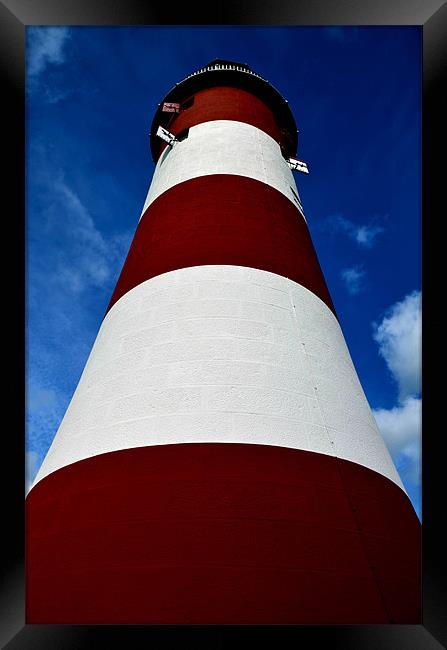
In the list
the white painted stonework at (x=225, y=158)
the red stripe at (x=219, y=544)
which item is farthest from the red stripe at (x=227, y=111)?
the red stripe at (x=219, y=544)

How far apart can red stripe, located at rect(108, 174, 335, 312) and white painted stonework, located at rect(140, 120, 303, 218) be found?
0.63 ft

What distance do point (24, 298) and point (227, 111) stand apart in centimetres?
656

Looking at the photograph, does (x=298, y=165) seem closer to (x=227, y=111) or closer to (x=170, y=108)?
(x=227, y=111)

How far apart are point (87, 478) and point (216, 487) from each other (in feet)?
3.22

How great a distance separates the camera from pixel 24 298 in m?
1.45

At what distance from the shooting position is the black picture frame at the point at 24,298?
4.32ft

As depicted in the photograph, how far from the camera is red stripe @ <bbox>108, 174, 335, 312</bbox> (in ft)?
16.4

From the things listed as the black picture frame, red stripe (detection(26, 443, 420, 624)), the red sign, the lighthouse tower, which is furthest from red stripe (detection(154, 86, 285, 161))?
the black picture frame

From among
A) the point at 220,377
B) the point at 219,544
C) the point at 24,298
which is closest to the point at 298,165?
the point at 220,377

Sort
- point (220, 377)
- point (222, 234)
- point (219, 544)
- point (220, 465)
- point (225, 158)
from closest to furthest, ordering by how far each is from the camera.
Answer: point (219, 544)
point (220, 465)
point (220, 377)
point (222, 234)
point (225, 158)

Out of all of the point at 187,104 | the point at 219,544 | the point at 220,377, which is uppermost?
the point at 187,104

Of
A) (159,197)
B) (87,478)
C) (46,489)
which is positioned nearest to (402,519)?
(87,478)

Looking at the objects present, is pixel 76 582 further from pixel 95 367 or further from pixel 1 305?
pixel 1 305

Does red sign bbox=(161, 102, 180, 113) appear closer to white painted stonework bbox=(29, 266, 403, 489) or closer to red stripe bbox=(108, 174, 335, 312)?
red stripe bbox=(108, 174, 335, 312)
